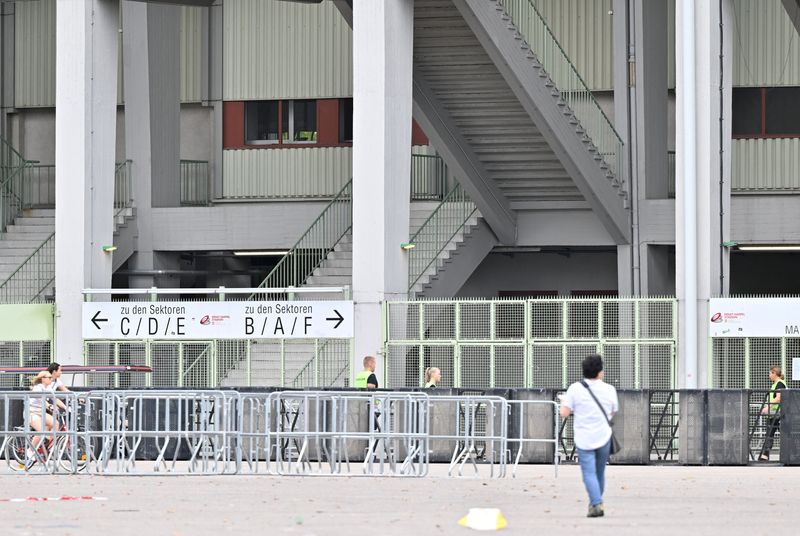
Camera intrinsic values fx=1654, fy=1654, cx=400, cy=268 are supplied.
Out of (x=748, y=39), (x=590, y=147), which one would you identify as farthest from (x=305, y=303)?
(x=748, y=39)

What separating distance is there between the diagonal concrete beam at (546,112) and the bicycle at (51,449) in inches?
493

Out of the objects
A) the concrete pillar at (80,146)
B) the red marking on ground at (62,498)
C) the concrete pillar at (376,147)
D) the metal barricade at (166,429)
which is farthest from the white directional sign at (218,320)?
the red marking on ground at (62,498)

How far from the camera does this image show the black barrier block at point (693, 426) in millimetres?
24984

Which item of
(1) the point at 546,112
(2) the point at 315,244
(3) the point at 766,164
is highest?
(1) the point at 546,112

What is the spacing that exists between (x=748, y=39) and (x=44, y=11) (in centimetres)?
1902

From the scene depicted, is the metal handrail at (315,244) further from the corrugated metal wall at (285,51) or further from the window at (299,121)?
the corrugated metal wall at (285,51)

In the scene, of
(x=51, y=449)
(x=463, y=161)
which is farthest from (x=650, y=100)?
(x=51, y=449)

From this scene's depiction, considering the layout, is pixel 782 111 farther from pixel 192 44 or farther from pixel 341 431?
pixel 341 431

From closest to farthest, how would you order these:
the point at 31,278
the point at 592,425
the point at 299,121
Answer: the point at 592,425 < the point at 31,278 < the point at 299,121

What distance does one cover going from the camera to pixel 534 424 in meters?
25.1

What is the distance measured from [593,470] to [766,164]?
27117mm

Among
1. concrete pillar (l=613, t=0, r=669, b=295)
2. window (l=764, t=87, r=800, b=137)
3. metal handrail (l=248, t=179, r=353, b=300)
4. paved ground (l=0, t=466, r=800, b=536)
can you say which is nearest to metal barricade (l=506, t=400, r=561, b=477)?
paved ground (l=0, t=466, r=800, b=536)

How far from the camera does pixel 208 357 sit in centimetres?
3244

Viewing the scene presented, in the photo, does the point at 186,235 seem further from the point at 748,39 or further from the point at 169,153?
the point at 748,39
